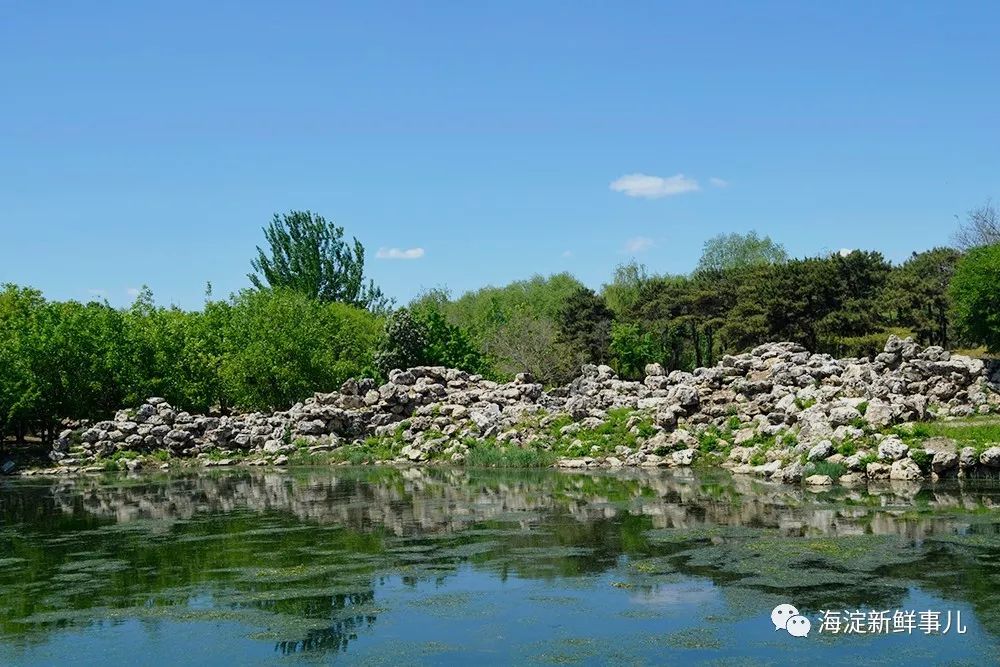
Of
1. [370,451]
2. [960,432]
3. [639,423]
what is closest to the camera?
[960,432]

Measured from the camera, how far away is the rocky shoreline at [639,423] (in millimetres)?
36000

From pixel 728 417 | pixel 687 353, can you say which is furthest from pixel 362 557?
pixel 687 353

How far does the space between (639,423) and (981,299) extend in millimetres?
20744

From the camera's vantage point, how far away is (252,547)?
1078 inches

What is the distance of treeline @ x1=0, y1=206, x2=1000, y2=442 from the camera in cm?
6103

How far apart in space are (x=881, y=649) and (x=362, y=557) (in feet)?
43.5

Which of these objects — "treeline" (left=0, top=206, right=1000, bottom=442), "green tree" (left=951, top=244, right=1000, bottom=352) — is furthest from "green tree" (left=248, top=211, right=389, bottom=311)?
"green tree" (left=951, top=244, right=1000, bottom=352)

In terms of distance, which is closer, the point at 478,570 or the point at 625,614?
the point at 625,614

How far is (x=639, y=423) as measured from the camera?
4553 centimetres

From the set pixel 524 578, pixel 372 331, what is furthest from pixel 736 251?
pixel 524 578

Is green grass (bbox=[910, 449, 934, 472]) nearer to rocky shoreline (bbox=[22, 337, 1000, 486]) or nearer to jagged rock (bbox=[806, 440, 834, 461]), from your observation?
rocky shoreline (bbox=[22, 337, 1000, 486])

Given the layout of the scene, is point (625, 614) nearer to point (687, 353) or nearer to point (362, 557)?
point (362, 557)

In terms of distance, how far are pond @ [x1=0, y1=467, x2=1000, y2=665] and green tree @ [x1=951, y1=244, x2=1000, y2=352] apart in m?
23.5

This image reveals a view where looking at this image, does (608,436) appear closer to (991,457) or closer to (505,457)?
(505,457)
